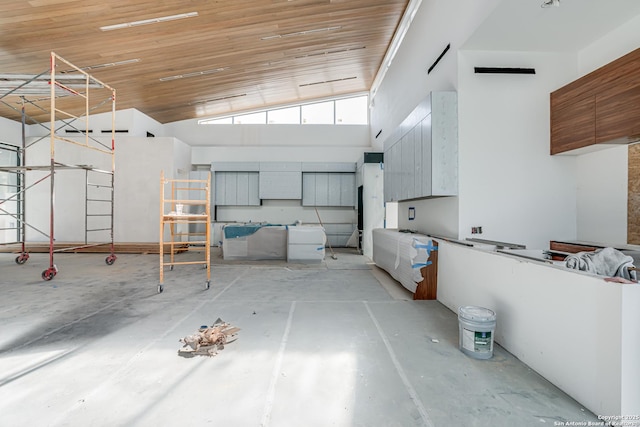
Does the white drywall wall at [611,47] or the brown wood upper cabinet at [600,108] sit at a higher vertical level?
the white drywall wall at [611,47]

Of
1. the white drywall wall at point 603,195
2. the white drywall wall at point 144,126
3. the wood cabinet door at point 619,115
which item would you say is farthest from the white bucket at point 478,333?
the white drywall wall at point 144,126

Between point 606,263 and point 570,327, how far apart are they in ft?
1.59

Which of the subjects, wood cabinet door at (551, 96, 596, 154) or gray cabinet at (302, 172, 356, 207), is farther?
gray cabinet at (302, 172, 356, 207)

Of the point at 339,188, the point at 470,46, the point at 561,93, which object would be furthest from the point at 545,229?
the point at 339,188

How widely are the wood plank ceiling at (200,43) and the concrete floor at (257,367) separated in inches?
160

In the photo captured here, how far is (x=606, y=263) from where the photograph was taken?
178 centimetres

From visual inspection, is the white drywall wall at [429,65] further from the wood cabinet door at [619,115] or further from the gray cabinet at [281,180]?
the gray cabinet at [281,180]

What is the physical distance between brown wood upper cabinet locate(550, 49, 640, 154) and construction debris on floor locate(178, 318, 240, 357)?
388 cm

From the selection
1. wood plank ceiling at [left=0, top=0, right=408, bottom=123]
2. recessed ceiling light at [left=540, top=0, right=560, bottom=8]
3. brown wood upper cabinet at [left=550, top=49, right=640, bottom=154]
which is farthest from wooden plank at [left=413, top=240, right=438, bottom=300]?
wood plank ceiling at [left=0, top=0, right=408, bottom=123]

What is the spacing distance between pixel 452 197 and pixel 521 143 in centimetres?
102

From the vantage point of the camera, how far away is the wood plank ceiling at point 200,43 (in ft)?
14.2

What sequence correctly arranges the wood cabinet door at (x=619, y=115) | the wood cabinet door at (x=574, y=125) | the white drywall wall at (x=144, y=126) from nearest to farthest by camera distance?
1. the wood cabinet door at (x=619, y=115)
2. the wood cabinet door at (x=574, y=125)
3. the white drywall wall at (x=144, y=126)

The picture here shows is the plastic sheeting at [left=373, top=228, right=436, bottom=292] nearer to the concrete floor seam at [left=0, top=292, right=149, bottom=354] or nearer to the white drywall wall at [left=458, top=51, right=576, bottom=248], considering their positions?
the white drywall wall at [left=458, top=51, right=576, bottom=248]

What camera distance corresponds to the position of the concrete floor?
4.98ft
